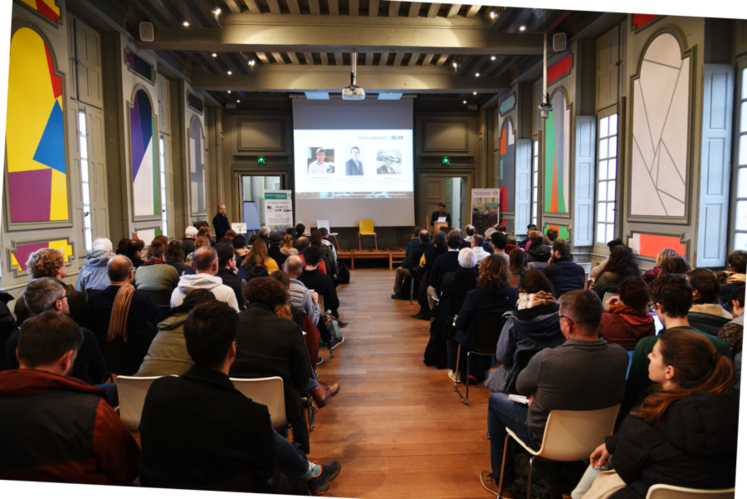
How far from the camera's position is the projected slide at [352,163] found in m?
11.6

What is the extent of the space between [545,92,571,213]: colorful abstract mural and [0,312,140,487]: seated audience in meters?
7.34

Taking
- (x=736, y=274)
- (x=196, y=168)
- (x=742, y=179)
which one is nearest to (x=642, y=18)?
(x=742, y=179)

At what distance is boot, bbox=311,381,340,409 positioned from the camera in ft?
9.82

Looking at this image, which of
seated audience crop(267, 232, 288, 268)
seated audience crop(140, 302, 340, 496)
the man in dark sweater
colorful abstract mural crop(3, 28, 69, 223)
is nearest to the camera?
seated audience crop(140, 302, 340, 496)

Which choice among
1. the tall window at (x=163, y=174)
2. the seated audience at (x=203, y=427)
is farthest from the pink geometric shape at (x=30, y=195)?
the seated audience at (x=203, y=427)

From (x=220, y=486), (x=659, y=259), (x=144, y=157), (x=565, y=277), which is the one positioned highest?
(x=144, y=157)

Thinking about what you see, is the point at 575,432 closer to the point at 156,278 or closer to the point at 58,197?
the point at 156,278

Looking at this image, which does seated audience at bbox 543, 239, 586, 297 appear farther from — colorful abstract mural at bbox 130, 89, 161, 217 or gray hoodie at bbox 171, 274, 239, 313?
colorful abstract mural at bbox 130, 89, 161, 217

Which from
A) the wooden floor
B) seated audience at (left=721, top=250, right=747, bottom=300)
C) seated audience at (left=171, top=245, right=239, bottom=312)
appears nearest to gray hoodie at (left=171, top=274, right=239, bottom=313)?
seated audience at (left=171, top=245, right=239, bottom=312)

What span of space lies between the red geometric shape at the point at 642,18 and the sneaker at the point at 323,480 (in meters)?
6.05

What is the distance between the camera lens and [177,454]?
133 centimetres

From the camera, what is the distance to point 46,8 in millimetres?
4832

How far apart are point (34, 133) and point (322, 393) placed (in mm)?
4181

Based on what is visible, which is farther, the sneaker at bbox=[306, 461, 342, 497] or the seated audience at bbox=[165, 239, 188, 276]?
the seated audience at bbox=[165, 239, 188, 276]
